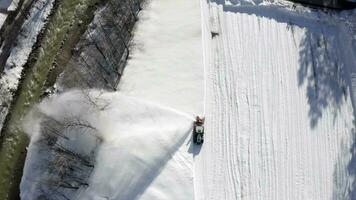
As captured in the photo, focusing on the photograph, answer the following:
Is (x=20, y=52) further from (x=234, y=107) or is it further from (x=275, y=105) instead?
(x=275, y=105)

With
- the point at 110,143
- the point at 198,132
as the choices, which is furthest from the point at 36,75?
the point at 198,132

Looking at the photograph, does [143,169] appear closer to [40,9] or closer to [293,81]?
[293,81]

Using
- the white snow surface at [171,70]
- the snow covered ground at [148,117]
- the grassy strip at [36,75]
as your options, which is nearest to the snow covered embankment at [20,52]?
the grassy strip at [36,75]

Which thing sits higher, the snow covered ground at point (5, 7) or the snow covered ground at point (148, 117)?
the snow covered ground at point (5, 7)

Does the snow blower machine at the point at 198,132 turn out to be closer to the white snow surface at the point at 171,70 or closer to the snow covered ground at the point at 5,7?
the white snow surface at the point at 171,70

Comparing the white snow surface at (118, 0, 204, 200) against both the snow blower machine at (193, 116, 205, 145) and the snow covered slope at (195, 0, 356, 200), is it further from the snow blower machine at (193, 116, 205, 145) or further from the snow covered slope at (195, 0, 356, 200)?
the snow covered slope at (195, 0, 356, 200)

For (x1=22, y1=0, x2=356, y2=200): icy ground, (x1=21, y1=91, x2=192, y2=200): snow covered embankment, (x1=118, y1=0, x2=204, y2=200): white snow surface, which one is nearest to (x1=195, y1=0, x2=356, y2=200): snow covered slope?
(x1=22, y1=0, x2=356, y2=200): icy ground
